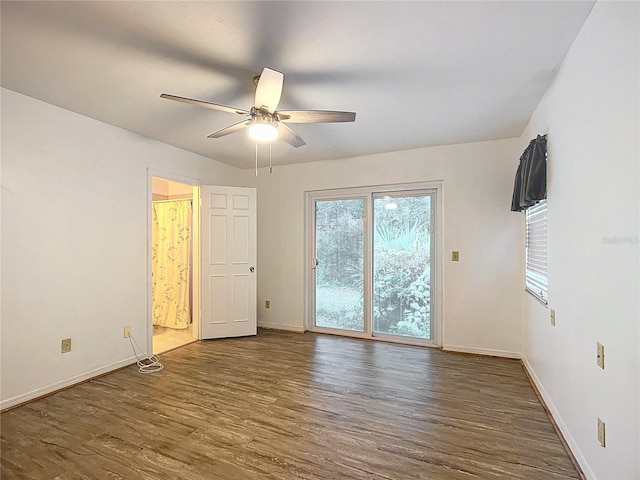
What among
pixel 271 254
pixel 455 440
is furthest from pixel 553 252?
pixel 271 254

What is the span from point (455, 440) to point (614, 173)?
5.79ft

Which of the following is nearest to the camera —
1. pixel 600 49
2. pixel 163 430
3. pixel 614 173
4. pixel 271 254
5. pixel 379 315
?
pixel 614 173

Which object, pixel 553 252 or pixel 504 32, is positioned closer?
pixel 504 32

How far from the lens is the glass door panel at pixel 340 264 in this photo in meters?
4.43

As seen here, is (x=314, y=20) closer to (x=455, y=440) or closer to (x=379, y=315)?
(x=455, y=440)

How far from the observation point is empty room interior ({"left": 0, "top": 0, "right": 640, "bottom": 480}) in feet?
5.34

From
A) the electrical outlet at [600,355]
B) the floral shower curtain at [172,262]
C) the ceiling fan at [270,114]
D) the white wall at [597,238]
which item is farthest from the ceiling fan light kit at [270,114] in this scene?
the floral shower curtain at [172,262]

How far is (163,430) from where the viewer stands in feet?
7.19

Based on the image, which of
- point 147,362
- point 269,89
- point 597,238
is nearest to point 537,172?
point 597,238

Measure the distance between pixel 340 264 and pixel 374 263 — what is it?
1.60ft

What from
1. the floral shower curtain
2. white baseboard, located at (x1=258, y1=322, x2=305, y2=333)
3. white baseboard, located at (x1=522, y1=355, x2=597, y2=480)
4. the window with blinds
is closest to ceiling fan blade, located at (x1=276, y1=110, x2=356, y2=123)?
the window with blinds

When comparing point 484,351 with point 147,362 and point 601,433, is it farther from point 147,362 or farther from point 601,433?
point 147,362

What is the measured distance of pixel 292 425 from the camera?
7.38 feet

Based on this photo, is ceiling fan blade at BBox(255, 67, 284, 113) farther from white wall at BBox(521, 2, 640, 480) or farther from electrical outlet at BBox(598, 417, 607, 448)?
electrical outlet at BBox(598, 417, 607, 448)
